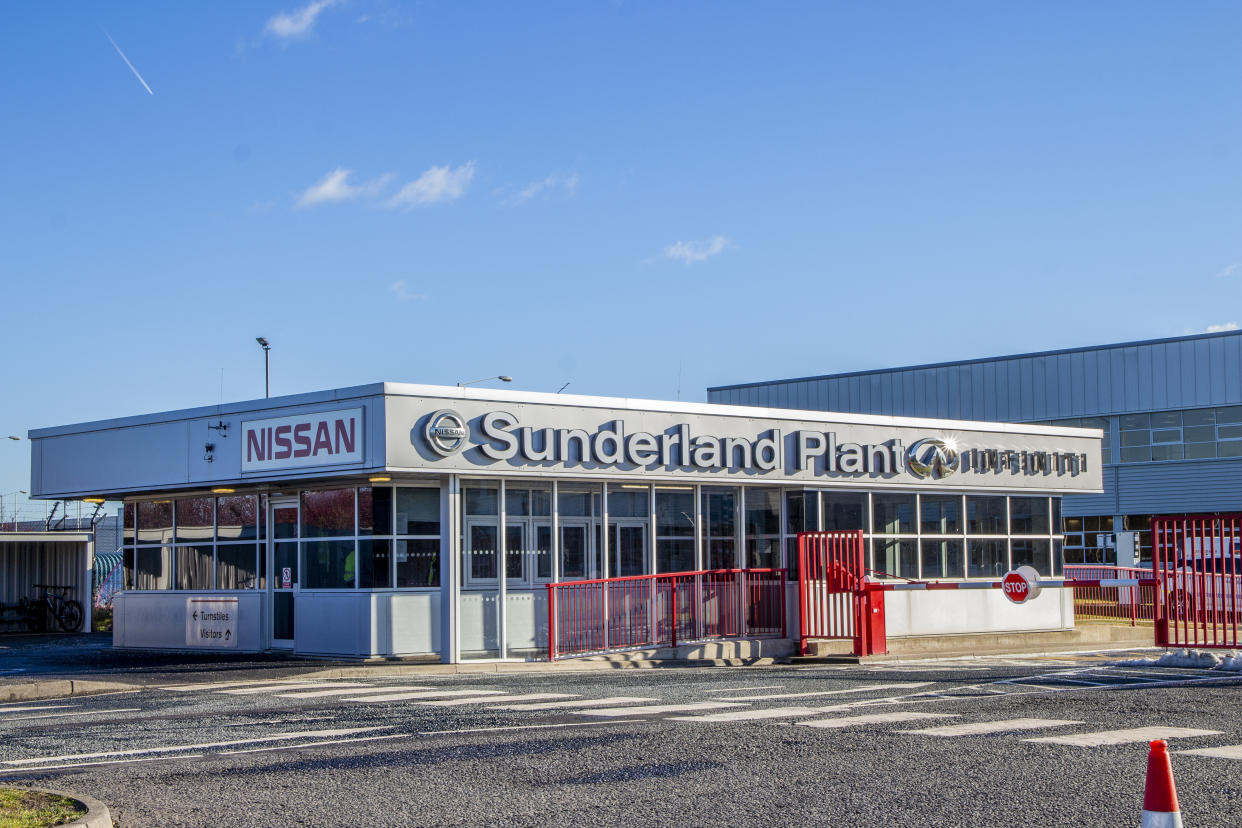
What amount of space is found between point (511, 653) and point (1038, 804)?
49.2 ft

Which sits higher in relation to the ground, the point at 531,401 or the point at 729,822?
the point at 531,401

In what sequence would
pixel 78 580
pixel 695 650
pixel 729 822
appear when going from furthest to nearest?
pixel 78 580 < pixel 695 650 < pixel 729 822

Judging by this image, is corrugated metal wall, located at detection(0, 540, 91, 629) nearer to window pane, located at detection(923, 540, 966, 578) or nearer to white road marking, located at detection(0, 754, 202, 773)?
window pane, located at detection(923, 540, 966, 578)

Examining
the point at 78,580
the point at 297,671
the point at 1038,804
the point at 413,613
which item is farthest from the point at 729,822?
the point at 78,580

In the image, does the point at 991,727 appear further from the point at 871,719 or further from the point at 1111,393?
the point at 1111,393

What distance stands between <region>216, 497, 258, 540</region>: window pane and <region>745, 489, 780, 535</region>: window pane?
884 centimetres

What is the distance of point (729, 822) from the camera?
807cm

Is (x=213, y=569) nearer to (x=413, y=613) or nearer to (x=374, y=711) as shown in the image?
(x=413, y=613)

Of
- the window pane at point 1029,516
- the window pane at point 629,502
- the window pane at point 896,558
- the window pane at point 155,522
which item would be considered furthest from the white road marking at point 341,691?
the window pane at point 1029,516

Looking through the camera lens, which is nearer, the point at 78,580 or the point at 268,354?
the point at 78,580

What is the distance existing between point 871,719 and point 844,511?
47.6ft

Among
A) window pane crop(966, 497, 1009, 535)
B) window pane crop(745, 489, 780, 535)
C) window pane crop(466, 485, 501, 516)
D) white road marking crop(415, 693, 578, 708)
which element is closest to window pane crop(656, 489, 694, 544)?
window pane crop(745, 489, 780, 535)

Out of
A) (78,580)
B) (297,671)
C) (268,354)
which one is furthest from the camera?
(268,354)

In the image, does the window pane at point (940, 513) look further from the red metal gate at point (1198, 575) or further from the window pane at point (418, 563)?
the window pane at point (418, 563)
